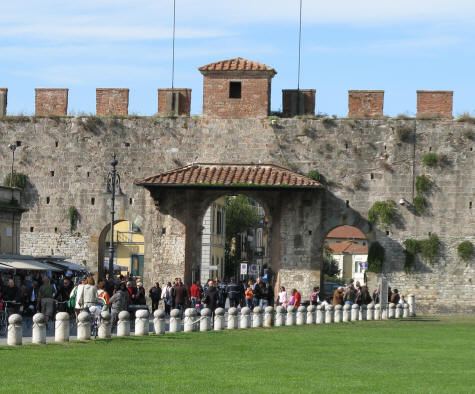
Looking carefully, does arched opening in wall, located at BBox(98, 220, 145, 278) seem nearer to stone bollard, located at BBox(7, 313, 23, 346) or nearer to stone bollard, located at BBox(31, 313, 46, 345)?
stone bollard, located at BBox(31, 313, 46, 345)

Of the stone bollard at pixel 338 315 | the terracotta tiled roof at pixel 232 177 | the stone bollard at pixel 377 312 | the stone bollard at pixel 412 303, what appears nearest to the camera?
the stone bollard at pixel 338 315

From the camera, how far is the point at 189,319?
96.9ft

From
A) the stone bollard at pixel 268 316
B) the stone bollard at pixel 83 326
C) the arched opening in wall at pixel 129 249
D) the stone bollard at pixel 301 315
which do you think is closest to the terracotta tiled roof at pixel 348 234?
the arched opening in wall at pixel 129 249

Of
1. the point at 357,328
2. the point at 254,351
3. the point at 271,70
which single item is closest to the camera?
the point at 254,351

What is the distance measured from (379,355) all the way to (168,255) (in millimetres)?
24361

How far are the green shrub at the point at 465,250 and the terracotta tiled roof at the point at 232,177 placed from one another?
6.16m

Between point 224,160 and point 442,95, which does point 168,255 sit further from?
point 442,95

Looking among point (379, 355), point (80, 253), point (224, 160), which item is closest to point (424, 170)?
point (224, 160)

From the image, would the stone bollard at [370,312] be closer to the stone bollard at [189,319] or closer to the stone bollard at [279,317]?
the stone bollard at [279,317]

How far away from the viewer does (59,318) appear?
2383cm

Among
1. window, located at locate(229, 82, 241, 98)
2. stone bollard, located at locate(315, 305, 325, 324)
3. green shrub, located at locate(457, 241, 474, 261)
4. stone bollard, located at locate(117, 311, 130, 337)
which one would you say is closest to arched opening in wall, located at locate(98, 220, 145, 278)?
window, located at locate(229, 82, 241, 98)

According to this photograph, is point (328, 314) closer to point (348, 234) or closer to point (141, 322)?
point (141, 322)

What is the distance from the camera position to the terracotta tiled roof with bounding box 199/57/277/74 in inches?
1794

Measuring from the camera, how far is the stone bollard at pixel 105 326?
82.3 feet
